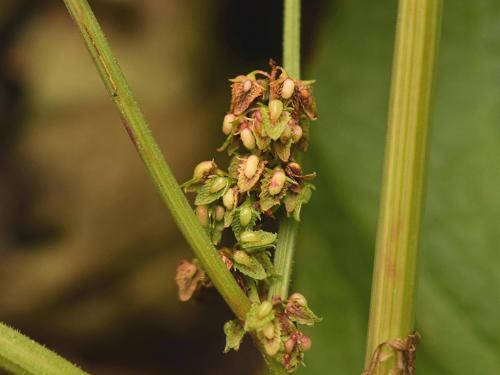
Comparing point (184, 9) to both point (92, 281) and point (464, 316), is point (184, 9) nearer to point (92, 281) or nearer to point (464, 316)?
point (92, 281)

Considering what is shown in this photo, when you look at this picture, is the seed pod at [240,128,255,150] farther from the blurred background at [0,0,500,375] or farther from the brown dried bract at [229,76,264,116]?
the blurred background at [0,0,500,375]

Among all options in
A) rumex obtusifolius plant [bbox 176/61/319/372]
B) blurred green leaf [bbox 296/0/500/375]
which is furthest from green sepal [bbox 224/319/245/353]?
blurred green leaf [bbox 296/0/500/375]

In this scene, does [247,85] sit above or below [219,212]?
above

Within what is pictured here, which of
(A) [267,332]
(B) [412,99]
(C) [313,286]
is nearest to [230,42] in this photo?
(C) [313,286]

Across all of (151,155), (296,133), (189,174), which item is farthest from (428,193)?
(151,155)

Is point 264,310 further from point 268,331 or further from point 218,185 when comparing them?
point 218,185
